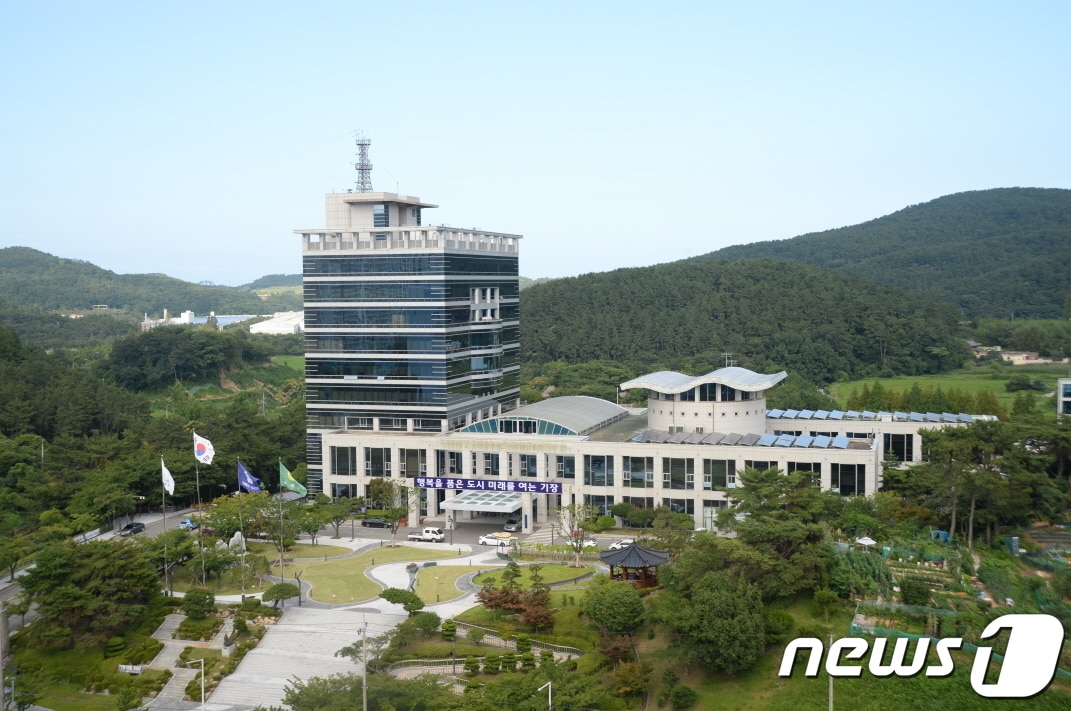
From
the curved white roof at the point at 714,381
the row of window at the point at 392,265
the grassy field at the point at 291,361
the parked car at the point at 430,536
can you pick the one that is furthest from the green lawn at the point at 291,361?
the curved white roof at the point at 714,381

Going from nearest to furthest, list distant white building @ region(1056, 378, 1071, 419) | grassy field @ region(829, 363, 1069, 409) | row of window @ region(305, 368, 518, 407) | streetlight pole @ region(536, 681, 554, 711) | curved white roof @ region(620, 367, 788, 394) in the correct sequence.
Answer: streetlight pole @ region(536, 681, 554, 711) < curved white roof @ region(620, 367, 788, 394) < row of window @ region(305, 368, 518, 407) < distant white building @ region(1056, 378, 1071, 419) < grassy field @ region(829, 363, 1069, 409)

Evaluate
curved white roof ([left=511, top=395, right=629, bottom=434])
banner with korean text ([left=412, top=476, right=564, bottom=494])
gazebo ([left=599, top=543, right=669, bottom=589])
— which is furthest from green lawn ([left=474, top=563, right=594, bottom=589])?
curved white roof ([left=511, top=395, right=629, bottom=434])

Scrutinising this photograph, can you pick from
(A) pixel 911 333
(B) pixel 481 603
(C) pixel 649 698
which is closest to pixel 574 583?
(B) pixel 481 603

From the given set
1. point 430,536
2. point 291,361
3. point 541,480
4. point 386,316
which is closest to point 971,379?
point 541,480

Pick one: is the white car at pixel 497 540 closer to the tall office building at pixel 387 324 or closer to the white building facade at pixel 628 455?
the white building facade at pixel 628 455

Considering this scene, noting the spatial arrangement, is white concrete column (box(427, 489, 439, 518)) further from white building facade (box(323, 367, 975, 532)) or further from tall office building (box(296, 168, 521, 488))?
tall office building (box(296, 168, 521, 488))

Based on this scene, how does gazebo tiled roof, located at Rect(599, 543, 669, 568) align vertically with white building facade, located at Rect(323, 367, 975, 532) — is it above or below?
below

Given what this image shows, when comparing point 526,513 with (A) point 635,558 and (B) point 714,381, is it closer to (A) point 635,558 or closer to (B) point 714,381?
(B) point 714,381
